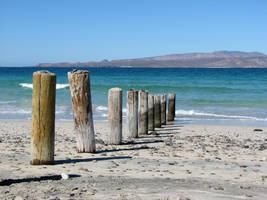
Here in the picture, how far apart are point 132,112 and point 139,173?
4946 mm

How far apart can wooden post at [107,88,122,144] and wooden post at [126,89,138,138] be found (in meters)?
1.35

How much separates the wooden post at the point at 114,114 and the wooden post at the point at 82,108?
168cm

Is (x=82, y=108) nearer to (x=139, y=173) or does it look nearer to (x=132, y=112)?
(x=139, y=173)

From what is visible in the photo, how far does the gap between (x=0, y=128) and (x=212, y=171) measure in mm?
9674

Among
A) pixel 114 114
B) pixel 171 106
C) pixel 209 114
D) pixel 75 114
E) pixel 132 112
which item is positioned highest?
pixel 75 114

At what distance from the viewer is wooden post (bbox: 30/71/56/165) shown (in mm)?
6469

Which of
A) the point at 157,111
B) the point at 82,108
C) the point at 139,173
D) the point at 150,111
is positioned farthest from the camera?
the point at 157,111

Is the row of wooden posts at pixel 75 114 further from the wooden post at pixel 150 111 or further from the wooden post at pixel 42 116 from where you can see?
the wooden post at pixel 150 111

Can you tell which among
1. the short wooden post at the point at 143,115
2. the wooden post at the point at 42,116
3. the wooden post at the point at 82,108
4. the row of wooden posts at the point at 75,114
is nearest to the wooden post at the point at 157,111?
the short wooden post at the point at 143,115

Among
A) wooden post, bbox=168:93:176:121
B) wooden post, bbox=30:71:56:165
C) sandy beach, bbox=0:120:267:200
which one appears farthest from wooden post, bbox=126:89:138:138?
wooden post, bbox=168:93:176:121

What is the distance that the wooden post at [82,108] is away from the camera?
308 inches

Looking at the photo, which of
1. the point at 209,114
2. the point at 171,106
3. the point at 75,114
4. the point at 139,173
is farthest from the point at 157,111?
the point at 139,173

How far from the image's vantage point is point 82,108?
793 centimetres

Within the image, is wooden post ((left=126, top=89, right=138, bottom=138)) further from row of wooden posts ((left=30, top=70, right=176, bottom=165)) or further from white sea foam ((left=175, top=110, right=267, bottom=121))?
white sea foam ((left=175, top=110, right=267, bottom=121))
